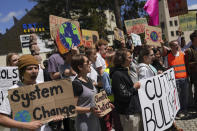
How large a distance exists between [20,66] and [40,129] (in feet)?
2.29

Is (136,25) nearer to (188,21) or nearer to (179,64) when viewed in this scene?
(188,21)

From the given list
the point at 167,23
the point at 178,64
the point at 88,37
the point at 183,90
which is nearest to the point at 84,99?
the point at 178,64

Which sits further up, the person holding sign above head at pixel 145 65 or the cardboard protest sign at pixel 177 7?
the cardboard protest sign at pixel 177 7

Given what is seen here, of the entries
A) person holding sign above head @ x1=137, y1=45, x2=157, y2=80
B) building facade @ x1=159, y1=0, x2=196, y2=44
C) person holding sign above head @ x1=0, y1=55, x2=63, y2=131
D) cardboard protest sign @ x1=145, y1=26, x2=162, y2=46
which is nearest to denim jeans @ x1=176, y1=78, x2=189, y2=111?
cardboard protest sign @ x1=145, y1=26, x2=162, y2=46

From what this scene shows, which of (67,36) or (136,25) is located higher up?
(136,25)

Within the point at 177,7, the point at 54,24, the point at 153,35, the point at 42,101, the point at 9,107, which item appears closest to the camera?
the point at 9,107

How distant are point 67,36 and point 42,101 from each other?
234cm

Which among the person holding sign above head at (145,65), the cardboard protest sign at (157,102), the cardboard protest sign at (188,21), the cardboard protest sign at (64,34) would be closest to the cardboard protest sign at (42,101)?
the cardboard protest sign at (157,102)

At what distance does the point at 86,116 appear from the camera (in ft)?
8.85

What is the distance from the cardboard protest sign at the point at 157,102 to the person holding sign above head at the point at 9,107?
1310 mm

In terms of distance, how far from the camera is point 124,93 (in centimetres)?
A: 292

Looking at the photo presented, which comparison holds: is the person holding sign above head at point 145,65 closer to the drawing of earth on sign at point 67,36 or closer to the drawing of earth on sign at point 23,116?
the drawing of earth on sign at point 67,36

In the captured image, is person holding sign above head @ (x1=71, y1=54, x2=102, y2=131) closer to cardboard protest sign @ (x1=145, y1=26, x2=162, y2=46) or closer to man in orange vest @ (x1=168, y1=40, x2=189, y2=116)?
man in orange vest @ (x1=168, y1=40, x2=189, y2=116)

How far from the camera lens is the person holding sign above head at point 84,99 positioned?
260 centimetres
